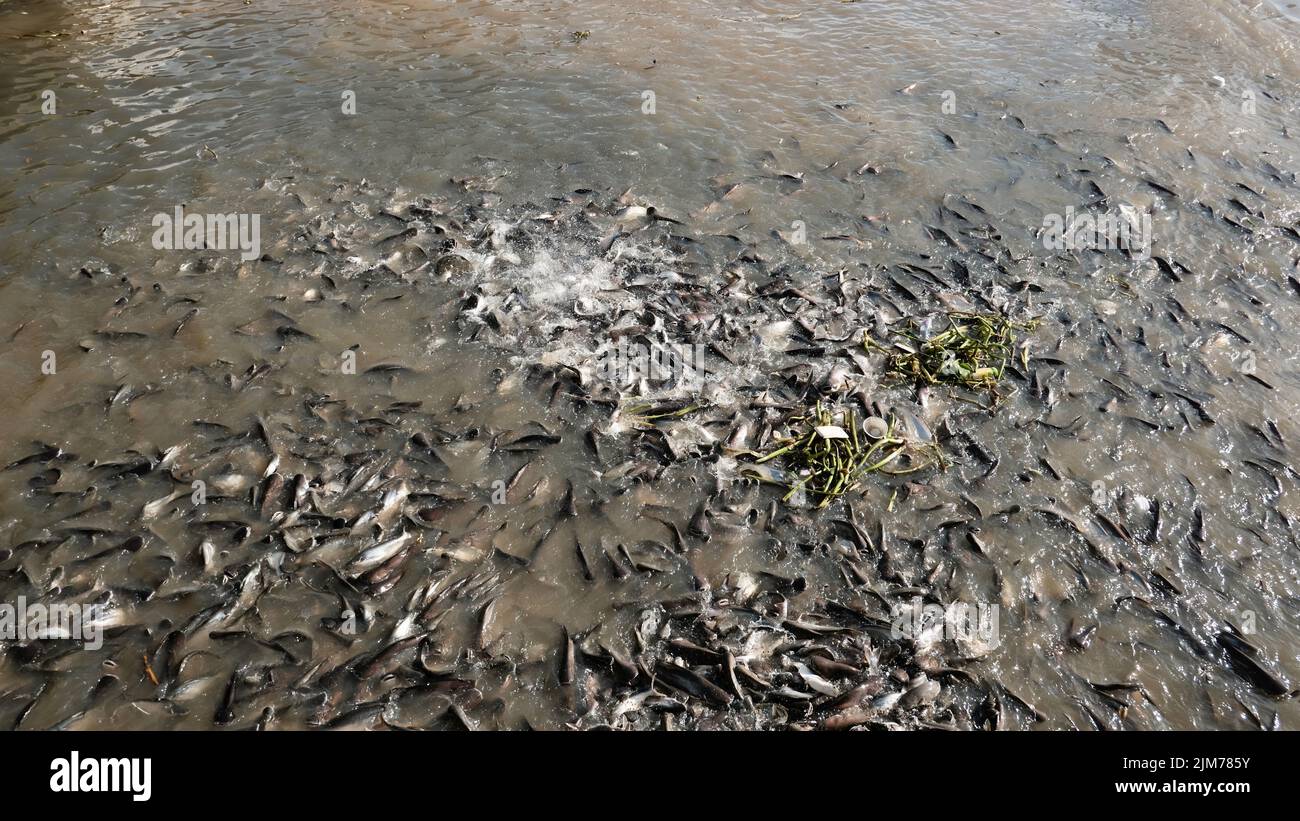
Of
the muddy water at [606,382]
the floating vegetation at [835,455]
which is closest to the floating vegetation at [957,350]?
the muddy water at [606,382]

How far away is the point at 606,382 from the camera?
7.18 metres

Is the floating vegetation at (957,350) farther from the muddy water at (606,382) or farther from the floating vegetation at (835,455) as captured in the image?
the floating vegetation at (835,455)

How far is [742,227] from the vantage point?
9258 millimetres

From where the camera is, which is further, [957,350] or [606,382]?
[957,350]

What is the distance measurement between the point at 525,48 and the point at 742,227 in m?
6.51

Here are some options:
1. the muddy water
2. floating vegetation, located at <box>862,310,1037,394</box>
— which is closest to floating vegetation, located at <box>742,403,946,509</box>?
the muddy water

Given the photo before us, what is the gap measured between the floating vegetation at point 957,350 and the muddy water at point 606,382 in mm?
257

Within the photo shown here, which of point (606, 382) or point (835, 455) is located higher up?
point (835, 455)

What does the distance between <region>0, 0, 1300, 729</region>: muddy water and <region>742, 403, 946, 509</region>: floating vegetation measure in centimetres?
21

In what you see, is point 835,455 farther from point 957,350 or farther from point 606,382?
point 606,382

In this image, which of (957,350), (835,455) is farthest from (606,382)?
(957,350)

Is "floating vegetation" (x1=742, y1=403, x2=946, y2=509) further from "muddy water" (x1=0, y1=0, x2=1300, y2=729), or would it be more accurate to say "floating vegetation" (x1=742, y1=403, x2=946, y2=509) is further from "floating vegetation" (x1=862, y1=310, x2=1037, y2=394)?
"floating vegetation" (x1=862, y1=310, x2=1037, y2=394)

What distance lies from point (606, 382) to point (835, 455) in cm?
234

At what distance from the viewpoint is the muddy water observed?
5.16 m
